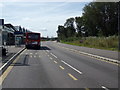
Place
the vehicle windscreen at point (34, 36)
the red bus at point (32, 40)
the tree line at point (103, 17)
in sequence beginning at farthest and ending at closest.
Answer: the tree line at point (103, 17) → the vehicle windscreen at point (34, 36) → the red bus at point (32, 40)

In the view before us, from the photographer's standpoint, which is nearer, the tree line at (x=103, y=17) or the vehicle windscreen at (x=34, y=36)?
the vehicle windscreen at (x=34, y=36)

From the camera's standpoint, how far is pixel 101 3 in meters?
70.1

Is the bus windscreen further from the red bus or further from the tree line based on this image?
the tree line

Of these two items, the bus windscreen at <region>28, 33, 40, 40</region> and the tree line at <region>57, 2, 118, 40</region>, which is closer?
the bus windscreen at <region>28, 33, 40, 40</region>

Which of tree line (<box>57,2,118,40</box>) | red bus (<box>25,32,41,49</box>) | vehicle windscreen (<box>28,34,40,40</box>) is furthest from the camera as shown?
tree line (<box>57,2,118,40</box>)

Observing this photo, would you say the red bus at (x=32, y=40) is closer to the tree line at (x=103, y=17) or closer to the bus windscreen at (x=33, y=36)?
the bus windscreen at (x=33, y=36)

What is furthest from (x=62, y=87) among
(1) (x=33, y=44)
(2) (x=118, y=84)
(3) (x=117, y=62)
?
(1) (x=33, y=44)

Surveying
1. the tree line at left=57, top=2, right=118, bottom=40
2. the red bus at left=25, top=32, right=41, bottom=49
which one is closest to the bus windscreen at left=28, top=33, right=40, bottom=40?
the red bus at left=25, top=32, right=41, bottom=49

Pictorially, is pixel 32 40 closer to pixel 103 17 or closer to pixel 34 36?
pixel 34 36

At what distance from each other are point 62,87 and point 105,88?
1.58m

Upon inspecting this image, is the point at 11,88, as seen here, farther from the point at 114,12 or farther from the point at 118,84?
the point at 114,12

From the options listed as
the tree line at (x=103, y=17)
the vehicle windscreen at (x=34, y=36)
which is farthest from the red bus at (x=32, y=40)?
the tree line at (x=103, y=17)

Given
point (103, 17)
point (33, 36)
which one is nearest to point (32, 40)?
point (33, 36)

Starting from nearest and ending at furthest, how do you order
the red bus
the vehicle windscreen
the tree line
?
the red bus < the vehicle windscreen < the tree line
